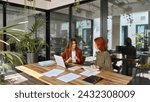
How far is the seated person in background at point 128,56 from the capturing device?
3.49m

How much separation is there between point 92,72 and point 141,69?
1.49m

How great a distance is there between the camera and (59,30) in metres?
5.59

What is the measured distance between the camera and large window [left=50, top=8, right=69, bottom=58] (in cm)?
530

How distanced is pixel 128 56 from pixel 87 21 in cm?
149

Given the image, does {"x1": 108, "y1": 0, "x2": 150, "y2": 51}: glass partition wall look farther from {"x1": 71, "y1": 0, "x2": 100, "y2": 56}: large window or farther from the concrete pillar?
{"x1": 71, "y1": 0, "x2": 100, "y2": 56}: large window

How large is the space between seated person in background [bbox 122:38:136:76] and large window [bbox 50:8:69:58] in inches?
82.7

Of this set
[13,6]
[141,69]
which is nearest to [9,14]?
[13,6]

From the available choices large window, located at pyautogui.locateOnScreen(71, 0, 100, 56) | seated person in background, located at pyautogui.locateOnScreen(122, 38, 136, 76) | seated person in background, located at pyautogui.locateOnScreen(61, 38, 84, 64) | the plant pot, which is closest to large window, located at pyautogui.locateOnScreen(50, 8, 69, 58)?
large window, located at pyautogui.locateOnScreen(71, 0, 100, 56)

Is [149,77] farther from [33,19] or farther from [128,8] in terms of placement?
[33,19]

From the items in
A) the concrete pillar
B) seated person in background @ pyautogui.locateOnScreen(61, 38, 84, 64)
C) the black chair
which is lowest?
the black chair

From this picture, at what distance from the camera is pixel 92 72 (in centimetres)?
226

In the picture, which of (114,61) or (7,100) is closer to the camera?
(7,100)

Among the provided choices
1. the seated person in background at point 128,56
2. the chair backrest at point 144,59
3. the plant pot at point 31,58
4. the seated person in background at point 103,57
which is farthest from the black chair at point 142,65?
the plant pot at point 31,58

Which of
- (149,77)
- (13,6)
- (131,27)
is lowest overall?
(149,77)
